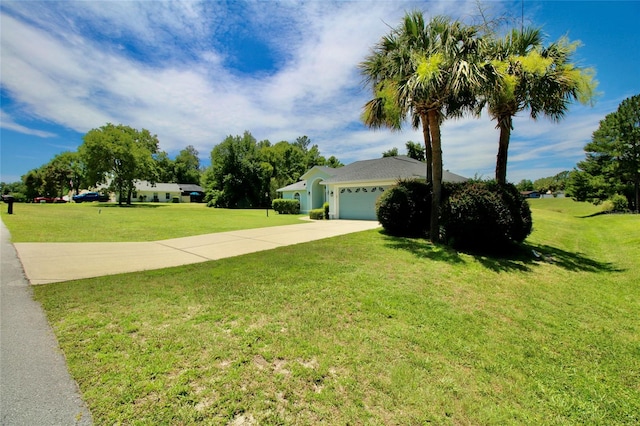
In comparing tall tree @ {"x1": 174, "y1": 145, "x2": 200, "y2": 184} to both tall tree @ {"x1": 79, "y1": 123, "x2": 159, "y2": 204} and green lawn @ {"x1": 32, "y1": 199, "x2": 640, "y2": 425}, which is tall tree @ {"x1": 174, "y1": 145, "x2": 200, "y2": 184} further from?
green lawn @ {"x1": 32, "y1": 199, "x2": 640, "y2": 425}

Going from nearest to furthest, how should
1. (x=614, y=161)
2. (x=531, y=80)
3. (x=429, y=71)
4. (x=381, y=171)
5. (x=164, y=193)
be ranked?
(x=429, y=71)
(x=531, y=80)
(x=381, y=171)
(x=614, y=161)
(x=164, y=193)

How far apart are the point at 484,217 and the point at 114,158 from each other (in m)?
44.8

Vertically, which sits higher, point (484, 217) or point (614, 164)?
point (614, 164)

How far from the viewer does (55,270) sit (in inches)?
229

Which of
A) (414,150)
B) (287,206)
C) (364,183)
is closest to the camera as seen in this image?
(364,183)

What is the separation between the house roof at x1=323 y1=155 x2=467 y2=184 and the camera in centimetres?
1792

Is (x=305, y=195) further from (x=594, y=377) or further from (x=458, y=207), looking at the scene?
(x=594, y=377)

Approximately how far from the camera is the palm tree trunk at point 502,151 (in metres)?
9.92

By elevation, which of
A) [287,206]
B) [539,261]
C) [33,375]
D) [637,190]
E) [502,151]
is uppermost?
[502,151]

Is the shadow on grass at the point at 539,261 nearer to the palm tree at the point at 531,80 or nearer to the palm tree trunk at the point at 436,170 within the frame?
the palm tree trunk at the point at 436,170

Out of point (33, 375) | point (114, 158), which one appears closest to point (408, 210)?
point (33, 375)

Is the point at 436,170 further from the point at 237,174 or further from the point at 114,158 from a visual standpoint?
the point at 114,158

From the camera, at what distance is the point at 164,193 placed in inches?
2408

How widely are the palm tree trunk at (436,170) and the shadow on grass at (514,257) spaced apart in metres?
0.52
